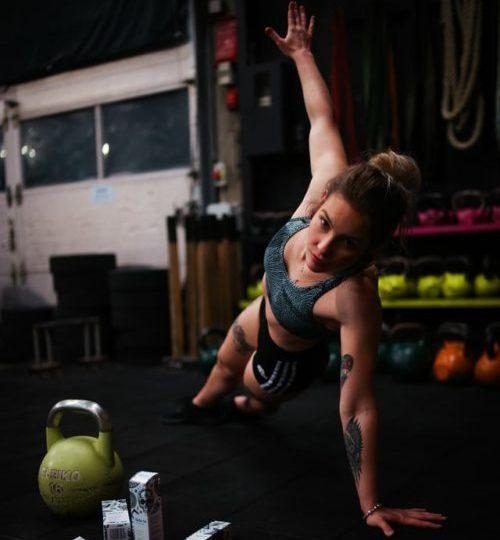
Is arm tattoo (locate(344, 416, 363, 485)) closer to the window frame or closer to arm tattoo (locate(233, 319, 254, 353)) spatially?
arm tattoo (locate(233, 319, 254, 353))

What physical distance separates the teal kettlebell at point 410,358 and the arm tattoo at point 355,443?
2.09m

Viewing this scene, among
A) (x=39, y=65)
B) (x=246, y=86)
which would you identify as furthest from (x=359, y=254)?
(x=39, y=65)

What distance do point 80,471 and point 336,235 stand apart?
956mm

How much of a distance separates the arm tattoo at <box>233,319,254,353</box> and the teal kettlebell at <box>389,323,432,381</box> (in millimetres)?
1497

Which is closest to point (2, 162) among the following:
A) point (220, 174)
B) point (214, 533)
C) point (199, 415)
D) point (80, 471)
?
point (220, 174)

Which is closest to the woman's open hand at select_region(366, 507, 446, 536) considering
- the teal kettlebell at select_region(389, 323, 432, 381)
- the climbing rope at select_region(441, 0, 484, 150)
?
the teal kettlebell at select_region(389, 323, 432, 381)

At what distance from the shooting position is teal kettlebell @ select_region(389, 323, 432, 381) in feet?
12.8

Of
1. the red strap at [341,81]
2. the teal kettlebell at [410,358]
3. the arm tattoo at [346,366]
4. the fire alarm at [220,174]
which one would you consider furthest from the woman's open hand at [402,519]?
the fire alarm at [220,174]

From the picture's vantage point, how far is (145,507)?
1.63 m

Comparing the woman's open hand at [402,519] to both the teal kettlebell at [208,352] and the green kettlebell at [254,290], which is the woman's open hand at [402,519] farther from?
the green kettlebell at [254,290]

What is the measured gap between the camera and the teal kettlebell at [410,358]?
3898 mm

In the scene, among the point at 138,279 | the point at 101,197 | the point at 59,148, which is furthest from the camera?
the point at 59,148

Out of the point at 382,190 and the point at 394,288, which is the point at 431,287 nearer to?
the point at 394,288

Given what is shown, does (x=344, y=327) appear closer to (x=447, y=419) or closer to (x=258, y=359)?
(x=258, y=359)
